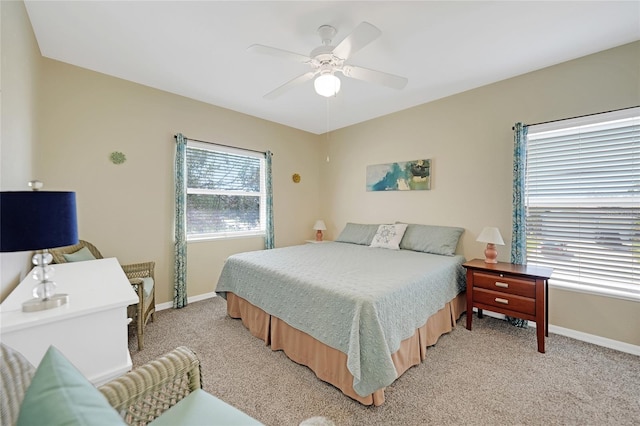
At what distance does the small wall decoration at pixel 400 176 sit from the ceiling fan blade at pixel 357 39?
2190 millimetres

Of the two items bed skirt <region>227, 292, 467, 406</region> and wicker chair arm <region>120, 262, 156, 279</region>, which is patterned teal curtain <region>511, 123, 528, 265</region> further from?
wicker chair arm <region>120, 262, 156, 279</region>

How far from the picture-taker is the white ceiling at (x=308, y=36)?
1.89 metres

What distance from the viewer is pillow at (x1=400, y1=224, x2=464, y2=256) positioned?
319cm

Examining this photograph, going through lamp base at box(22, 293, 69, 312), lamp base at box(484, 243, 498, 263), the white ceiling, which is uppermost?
the white ceiling

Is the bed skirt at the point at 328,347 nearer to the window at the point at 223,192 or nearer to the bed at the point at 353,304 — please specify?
the bed at the point at 353,304

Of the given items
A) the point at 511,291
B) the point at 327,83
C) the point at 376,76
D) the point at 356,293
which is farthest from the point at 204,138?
the point at 511,291

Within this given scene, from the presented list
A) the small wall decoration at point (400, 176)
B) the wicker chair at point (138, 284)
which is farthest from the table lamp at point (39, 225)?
the small wall decoration at point (400, 176)

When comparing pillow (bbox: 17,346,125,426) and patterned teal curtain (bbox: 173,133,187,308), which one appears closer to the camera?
pillow (bbox: 17,346,125,426)

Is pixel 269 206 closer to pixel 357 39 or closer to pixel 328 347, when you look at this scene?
pixel 328 347

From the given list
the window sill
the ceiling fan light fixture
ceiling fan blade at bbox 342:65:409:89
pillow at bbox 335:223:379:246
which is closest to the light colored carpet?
the window sill

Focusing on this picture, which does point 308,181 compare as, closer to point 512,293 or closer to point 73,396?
point 512,293

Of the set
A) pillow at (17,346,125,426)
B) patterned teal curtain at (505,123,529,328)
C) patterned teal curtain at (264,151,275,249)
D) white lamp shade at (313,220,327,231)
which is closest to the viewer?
pillow at (17,346,125,426)

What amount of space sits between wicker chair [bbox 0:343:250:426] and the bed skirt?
932mm

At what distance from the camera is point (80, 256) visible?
7.85ft
